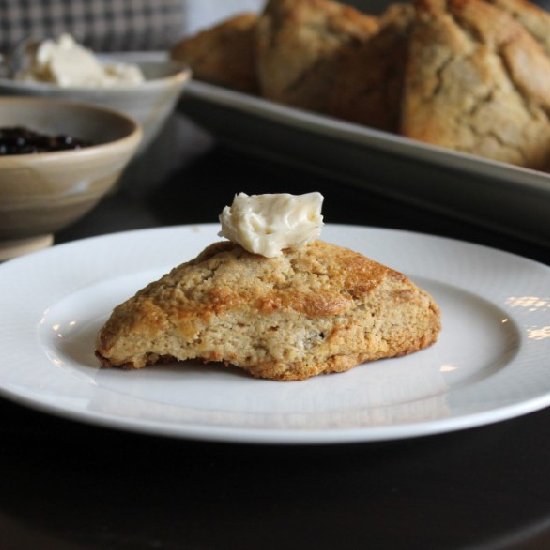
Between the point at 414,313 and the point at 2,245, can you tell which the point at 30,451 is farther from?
the point at 2,245

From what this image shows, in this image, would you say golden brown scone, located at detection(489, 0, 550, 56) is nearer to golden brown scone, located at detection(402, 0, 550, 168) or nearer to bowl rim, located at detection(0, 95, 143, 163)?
golden brown scone, located at detection(402, 0, 550, 168)

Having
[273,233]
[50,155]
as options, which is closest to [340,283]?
[273,233]

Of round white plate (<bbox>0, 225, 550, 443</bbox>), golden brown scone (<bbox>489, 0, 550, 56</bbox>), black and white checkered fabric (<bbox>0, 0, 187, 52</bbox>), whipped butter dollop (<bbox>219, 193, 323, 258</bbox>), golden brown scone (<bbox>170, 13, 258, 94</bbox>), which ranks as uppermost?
golden brown scone (<bbox>489, 0, 550, 56</bbox>)

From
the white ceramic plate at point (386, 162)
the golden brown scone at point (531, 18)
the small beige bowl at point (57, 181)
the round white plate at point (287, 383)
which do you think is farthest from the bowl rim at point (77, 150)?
the golden brown scone at point (531, 18)

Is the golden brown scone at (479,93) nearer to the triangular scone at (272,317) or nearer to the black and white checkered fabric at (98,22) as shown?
the triangular scone at (272,317)

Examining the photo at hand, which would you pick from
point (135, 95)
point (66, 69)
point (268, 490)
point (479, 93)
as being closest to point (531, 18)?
point (479, 93)

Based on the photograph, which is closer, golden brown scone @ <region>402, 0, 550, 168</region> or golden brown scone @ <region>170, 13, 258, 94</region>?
golden brown scone @ <region>402, 0, 550, 168</region>

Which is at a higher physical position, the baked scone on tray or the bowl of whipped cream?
the baked scone on tray

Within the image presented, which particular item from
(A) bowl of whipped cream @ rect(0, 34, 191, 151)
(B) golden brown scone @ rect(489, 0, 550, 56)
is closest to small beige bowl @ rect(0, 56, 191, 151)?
(A) bowl of whipped cream @ rect(0, 34, 191, 151)
